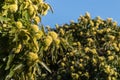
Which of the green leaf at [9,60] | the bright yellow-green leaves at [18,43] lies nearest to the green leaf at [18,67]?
the bright yellow-green leaves at [18,43]

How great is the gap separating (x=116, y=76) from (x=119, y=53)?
42.7 inches

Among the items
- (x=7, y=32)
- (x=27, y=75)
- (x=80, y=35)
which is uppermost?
(x=80, y=35)

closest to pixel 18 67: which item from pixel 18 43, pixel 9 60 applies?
pixel 9 60

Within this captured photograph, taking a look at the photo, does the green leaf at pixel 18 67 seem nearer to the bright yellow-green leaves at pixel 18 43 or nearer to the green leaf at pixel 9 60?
the bright yellow-green leaves at pixel 18 43

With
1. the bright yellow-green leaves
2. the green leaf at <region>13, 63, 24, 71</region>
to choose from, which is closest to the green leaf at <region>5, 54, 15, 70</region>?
the bright yellow-green leaves

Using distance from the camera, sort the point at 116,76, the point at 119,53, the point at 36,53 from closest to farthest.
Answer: the point at 36,53 → the point at 116,76 → the point at 119,53

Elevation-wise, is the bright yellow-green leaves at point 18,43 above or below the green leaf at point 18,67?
above

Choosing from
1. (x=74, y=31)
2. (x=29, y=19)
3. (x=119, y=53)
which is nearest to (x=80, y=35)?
(x=74, y=31)

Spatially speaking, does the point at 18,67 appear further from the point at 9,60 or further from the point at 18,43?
the point at 18,43

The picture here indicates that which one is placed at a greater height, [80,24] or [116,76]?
[80,24]

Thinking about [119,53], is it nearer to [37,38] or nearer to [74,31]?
[74,31]

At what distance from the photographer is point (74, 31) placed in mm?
16641

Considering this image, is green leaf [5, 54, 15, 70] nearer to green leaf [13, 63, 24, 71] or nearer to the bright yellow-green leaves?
the bright yellow-green leaves

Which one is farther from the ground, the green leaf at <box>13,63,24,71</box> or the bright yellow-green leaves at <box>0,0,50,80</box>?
the bright yellow-green leaves at <box>0,0,50,80</box>
